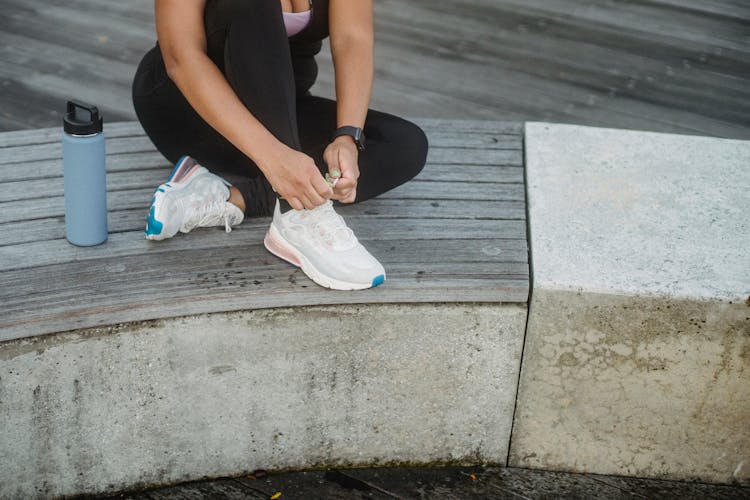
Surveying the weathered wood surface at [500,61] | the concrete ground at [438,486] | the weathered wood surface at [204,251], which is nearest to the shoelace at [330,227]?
the weathered wood surface at [204,251]

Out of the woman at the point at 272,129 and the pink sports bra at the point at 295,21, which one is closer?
the woman at the point at 272,129

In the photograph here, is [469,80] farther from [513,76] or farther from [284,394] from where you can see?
[284,394]

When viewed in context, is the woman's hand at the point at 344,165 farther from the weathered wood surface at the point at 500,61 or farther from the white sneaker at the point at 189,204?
the weathered wood surface at the point at 500,61

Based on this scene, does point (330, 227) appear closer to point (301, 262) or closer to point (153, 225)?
point (301, 262)

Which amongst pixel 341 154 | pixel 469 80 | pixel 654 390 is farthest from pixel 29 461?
pixel 469 80

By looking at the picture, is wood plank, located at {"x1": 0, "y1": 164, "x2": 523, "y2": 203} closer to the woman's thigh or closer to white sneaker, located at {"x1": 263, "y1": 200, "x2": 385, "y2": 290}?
the woman's thigh

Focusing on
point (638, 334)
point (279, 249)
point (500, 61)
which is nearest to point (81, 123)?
point (279, 249)

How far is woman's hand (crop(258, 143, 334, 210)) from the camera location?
77.4 inches

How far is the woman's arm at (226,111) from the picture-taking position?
197 centimetres

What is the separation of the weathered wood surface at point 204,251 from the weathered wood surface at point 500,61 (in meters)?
0.92

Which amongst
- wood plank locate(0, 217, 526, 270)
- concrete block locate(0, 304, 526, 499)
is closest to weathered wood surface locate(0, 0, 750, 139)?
wood plank locate(0, 217, 526, 270)

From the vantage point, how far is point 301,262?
202cm

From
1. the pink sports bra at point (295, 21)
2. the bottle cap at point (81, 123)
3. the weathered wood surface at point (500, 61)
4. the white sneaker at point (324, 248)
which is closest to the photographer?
the bottle cap at point (81, 123)

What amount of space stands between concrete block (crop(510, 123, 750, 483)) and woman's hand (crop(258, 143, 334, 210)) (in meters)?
0.52
